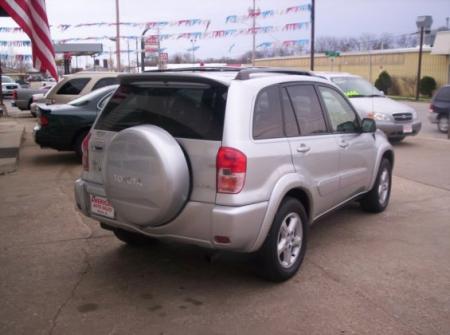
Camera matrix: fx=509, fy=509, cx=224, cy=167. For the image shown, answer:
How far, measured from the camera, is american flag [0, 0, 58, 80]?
709 centimetres

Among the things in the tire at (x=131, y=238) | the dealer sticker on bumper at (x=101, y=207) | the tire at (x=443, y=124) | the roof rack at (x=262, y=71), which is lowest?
the tire at (x=131, y=238)

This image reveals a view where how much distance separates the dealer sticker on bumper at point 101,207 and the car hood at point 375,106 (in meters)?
9.08

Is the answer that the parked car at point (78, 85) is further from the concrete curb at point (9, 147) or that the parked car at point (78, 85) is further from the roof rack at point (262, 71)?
the roof rack at point (262, 71)

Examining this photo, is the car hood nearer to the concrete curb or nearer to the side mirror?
the side mirror

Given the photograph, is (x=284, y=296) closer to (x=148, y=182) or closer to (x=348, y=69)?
(x=148, y=182)

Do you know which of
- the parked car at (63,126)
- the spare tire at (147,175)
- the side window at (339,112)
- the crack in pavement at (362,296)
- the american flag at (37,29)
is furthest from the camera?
the parked car at (63,126)

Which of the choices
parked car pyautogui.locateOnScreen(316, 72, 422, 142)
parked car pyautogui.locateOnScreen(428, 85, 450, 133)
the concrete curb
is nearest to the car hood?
parked car pyautogui.locateOnScreen(316, 72, 422, 142)

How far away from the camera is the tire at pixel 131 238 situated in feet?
16.5

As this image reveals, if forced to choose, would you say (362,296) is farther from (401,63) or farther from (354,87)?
(401,63)

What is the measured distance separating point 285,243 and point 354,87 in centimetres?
986

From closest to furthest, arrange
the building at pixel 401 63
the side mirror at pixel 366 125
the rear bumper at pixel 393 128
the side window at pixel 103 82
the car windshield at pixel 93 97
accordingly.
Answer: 1. the side mirror at pixel 366 125
2. the car windshield at pixel 93 97
3. the rear bumper at pixel 393 128
4. the side window at pixel 103 82
5. the building at pixel 401 63

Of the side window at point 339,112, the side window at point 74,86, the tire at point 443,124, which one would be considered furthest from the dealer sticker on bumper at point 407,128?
the side window at point 74,86

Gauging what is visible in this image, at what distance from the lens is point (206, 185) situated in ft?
12.6

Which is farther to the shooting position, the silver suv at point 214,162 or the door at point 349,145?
the door at point 349,145
